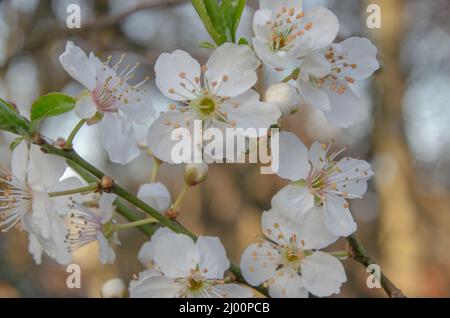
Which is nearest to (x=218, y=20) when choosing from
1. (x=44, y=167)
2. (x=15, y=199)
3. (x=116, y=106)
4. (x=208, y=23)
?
(x=208, y=23)

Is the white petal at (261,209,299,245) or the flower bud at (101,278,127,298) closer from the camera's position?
the white petal at (261,209,299,245)

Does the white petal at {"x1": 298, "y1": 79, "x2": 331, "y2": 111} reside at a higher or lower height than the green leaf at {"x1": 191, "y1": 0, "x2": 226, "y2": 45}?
lower

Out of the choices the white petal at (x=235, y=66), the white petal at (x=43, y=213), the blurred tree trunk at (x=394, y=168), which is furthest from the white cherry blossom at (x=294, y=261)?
the blurred tree trunk at (x=394, y=168)

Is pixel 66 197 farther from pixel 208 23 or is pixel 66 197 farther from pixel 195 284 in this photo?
pixel 208 23

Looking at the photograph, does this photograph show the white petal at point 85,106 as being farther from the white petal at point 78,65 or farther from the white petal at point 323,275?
the white petal at point 323,275

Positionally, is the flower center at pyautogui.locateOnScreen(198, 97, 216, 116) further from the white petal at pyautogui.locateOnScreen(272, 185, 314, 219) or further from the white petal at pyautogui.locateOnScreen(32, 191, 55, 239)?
the white petal at pyautogui.locateOnScreen(32, 191, 55, 239)

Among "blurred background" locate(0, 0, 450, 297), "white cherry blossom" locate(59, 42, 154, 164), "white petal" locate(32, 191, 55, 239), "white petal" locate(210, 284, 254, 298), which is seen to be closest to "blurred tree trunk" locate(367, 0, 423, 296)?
"blurred background" locate(0, 0, 450, 297)

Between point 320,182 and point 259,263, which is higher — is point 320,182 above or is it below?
above
